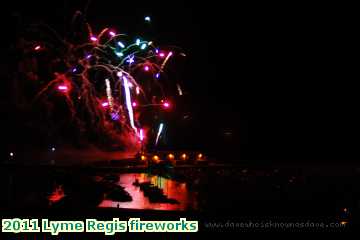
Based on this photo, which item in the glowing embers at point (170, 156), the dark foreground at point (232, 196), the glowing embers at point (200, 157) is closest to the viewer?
the dark foreground at point (232, 196)

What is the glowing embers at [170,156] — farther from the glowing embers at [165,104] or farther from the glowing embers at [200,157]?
the glowing embers at [165,104]

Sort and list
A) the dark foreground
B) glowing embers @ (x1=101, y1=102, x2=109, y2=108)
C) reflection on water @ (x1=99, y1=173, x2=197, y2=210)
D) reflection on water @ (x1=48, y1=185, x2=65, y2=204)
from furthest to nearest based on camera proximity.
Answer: glowing embers @ (x1=101, y1=102, x2=109, y2=108)
reflection on water @ (x1=48, y1=185, x2=65, y2=204)
reflection on water @ (x1=99, y1=173, x2=197, y2=210)
the dark foreground

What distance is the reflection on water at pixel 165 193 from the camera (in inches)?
436

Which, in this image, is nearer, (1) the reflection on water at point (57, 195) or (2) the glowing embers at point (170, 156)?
(1) the reflection on water at point (57, 195)

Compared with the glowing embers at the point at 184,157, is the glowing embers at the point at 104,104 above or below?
above

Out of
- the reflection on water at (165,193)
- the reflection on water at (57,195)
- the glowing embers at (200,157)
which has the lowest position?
the reflection on water at (165,193)

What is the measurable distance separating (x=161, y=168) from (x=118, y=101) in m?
4.16

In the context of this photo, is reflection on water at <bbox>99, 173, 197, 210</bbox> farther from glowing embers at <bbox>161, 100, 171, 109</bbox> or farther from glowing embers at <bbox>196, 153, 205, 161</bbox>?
glowing embers at <bbox>161, 100, 171, 109</bbox>

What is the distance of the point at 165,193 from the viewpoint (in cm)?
1277

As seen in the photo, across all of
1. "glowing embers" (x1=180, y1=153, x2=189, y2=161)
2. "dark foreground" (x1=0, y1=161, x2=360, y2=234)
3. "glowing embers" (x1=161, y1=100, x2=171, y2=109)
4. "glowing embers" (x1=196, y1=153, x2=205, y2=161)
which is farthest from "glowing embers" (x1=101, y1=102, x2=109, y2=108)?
"glowing embers" (x1=196, y1=153, x2=205, y2=161)

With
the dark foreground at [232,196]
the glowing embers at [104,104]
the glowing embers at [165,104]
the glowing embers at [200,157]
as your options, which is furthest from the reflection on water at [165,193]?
the glowing embers at [165,104]

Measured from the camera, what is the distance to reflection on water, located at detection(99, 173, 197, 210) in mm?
11078

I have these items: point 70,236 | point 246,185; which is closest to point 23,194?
point 70,236

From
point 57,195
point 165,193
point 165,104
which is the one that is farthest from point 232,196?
point 165,104
